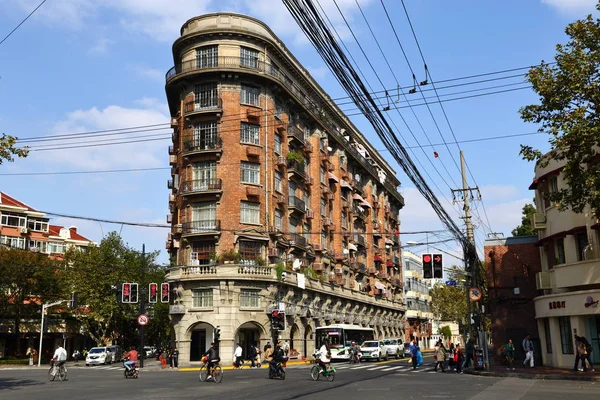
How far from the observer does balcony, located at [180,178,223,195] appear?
157 feet

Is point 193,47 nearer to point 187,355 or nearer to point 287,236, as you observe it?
point 287,236

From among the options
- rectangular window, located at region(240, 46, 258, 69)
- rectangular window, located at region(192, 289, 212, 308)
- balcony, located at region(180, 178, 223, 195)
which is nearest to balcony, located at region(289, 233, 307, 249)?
balcony, located at region(180, 178, 223, 195)

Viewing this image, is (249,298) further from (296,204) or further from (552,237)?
(552,237)

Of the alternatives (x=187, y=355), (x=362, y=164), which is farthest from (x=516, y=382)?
(x=362, y=164)

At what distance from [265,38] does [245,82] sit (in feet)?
12.9

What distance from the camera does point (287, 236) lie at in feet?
171

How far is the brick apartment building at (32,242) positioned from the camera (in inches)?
2648

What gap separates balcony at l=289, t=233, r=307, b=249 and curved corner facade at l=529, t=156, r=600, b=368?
21352 millimetres

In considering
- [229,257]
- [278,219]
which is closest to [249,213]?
[278,219]

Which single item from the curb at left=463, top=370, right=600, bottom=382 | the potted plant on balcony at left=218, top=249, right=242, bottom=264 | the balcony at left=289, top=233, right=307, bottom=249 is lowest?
the curb at left=463, top=370, right=600, bottom=382

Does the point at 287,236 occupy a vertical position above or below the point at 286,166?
below

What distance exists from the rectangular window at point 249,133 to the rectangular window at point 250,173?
1.81m

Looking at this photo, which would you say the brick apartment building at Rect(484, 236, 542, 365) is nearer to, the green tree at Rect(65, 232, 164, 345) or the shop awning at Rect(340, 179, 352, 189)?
the shop awning at Rect(340, 179, 352, 189)

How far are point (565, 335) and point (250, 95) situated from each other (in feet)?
96.4
